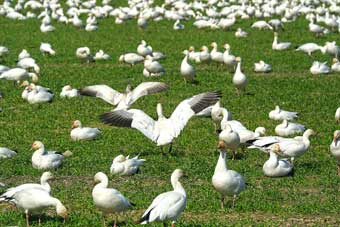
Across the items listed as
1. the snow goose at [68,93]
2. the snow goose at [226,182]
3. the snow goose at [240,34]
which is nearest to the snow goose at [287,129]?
the snow goose at [226,182]

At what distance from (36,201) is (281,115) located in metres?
8.41

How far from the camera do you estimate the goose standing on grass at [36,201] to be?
411 inches

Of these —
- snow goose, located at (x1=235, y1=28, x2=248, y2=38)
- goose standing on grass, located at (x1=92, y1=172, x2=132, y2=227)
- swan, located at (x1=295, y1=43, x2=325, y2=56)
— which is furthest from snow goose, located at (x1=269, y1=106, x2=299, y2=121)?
snow goose, located at (x1=235, y1=28, x2=248, y2=38)

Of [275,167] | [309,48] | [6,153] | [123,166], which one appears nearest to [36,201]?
[123,166]

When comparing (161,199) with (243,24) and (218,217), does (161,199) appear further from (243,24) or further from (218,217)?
(243,24)

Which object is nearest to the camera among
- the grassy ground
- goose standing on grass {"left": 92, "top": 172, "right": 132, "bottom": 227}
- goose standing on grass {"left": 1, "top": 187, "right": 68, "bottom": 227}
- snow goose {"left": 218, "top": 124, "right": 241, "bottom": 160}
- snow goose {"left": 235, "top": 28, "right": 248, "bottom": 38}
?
goose standing on grass {"left": 92, "top": 172, "right": 132, "bottom": 227}

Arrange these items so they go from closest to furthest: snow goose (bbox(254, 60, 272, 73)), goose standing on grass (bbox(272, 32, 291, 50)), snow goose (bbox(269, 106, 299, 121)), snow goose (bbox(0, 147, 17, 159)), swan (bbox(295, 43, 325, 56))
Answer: snow goose (bbox(0, 147, 17, 159)) < snow goose (bbox(269, 106, 299, 121)) < snow goose (bbox(254, 60, 272, 73)) < swan (bbox(295, 43, 325, 56)) < goose standing on grass (bbox(272, 32, 291, 50))

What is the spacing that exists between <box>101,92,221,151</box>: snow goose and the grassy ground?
38 cm

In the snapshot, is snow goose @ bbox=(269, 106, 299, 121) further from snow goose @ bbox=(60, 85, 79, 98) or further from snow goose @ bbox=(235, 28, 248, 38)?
snow goose @ bbox=(235, 28, 248, 38)

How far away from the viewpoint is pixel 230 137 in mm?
14328

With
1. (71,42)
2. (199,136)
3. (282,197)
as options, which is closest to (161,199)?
(282,197)

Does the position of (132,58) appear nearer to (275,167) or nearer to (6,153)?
(6,153)

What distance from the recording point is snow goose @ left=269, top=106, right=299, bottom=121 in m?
18.0

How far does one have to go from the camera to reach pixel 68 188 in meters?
12.8
